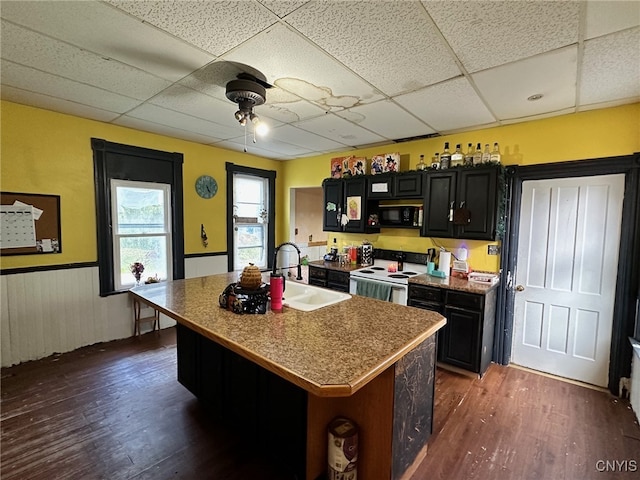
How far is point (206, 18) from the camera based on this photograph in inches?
59.6

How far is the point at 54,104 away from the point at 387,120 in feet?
10.3

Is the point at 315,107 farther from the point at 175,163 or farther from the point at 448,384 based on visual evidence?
the point at 448,384

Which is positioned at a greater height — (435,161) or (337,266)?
(435,161)

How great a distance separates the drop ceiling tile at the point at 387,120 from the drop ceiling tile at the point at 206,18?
1.30m

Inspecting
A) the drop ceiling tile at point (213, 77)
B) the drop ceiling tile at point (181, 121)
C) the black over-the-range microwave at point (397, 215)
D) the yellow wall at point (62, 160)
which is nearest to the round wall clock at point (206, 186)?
the yellow wall at point (62, 160)

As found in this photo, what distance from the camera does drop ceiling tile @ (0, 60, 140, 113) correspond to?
2.15 metres

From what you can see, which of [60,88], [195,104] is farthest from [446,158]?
[60,88]

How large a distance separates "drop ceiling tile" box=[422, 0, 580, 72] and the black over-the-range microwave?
1994mm

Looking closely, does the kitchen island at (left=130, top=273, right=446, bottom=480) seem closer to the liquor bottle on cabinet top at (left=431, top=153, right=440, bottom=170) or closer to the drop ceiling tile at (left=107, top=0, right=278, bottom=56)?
the drop ceiling tile at (left=107, top=0, right=278, bottom=56)

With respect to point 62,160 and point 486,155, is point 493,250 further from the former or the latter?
point 62,160

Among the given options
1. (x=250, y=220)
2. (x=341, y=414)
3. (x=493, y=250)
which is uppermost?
(x=250, y=220)

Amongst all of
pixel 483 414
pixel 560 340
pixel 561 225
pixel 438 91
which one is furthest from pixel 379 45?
pixel 560 340

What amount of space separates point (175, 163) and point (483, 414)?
13.9 ft

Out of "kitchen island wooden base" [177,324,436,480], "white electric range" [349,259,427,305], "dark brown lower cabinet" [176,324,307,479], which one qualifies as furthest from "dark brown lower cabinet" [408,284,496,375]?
"dark brown lower cabinet" [176,324,307,479]
